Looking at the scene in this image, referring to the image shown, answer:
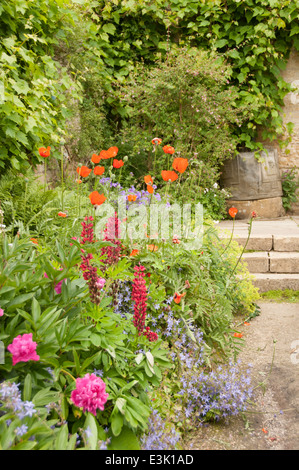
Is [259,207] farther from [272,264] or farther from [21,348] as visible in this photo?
[21,348]

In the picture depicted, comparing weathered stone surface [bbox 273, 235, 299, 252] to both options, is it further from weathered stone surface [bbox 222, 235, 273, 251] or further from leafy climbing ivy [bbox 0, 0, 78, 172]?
leafy climbing ivy [bbox 0, 0, 78, 172]

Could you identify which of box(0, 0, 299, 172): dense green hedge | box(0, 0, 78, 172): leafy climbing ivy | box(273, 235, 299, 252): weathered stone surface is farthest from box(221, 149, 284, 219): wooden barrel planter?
box(0, 0, 78, 172): leafy climbing ivy

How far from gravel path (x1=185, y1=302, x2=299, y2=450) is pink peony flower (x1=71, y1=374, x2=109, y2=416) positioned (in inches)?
27.4

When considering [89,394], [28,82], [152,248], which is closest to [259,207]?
[28,82]

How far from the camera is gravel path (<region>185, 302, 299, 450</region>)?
5.25 ft

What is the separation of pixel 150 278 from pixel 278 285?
202 centimetres

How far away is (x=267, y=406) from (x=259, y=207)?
447cm

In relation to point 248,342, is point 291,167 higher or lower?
higher

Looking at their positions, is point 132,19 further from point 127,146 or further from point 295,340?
point 295,340

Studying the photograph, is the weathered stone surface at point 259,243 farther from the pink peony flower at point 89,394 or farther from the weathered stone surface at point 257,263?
the pink peony flower at point 89,394

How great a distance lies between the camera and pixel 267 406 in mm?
1851

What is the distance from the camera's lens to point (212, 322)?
6.92 ft

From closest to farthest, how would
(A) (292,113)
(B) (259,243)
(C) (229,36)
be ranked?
(B) (259,243)
(C) (229,36)
(A) (292,113)
